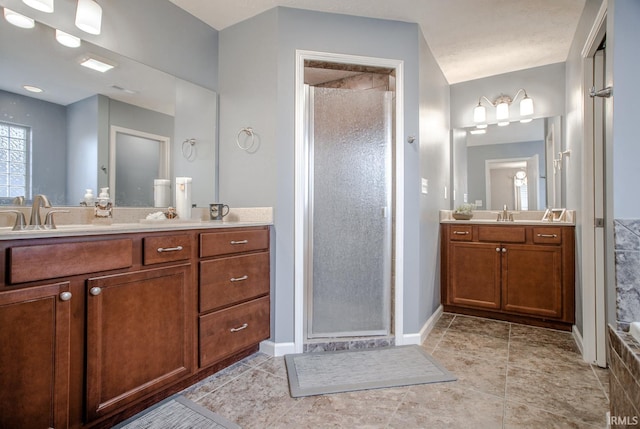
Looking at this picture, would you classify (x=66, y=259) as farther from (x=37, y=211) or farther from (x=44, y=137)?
(x=44, y=137)

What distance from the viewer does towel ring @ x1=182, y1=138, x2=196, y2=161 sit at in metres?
2.36

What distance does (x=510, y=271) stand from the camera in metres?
2.86

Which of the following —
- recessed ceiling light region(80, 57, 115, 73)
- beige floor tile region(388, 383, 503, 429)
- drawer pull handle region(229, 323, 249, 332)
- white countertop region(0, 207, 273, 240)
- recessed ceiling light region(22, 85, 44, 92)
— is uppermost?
recessed ceiling light region(80, 57, 115, 73)

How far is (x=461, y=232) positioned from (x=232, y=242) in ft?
7.22

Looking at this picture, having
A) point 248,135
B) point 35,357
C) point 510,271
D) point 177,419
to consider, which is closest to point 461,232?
point 510,271

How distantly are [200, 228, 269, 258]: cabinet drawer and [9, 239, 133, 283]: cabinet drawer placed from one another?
419 mm

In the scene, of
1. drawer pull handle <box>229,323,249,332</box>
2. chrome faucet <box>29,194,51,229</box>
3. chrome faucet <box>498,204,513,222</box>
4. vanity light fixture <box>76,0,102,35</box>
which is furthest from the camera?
chrome faucet <box>498,204,513,222</box>

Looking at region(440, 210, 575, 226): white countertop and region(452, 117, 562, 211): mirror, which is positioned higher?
region(452, 117, 562, 211): mirror

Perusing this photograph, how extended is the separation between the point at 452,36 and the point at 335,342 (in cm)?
260

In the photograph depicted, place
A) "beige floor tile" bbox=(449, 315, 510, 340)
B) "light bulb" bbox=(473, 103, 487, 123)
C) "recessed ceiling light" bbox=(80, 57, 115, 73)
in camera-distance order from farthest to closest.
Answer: "light bulb" bbox=(473, 103, 487, 123)
"beige floor tile" bbox=(449, 315, 510, 340)
"recessed ceiling light" bbox=(80, 57, 115, 73)

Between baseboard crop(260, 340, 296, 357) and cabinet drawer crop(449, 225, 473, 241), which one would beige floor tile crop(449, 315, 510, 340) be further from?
baseboard crop(260, 340, 296, 357)

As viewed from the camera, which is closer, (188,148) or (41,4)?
(41,4)

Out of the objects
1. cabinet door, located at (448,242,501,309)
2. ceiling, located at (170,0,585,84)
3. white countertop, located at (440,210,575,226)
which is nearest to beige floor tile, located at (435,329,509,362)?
cabinet door, located at (448,242,501,309)

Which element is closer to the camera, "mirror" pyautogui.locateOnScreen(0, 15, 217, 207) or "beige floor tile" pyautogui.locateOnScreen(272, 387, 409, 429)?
"beige floor tile" pyautogui.locateOnScreen(272, 387, 409, 429)
